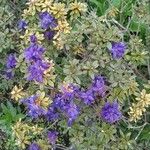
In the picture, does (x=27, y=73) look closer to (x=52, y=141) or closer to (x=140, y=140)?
(x=52, y=141)

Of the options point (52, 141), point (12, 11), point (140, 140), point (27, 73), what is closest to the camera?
point (27, 73)

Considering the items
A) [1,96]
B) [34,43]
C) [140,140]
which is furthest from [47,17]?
[140,140]

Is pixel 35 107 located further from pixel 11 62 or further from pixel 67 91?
pixel 11 62

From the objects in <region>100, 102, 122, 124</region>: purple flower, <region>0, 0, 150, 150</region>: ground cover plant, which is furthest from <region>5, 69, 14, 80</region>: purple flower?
<region>100, 102, 122, 124</region>: purple flower

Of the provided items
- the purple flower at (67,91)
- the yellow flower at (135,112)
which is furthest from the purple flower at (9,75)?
the yellow flower at (135,112)

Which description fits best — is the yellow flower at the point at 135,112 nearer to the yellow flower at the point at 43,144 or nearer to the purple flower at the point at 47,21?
the yellow flower at the point at 43,144

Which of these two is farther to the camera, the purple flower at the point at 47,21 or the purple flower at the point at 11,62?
the purple flower at the point at 11,62

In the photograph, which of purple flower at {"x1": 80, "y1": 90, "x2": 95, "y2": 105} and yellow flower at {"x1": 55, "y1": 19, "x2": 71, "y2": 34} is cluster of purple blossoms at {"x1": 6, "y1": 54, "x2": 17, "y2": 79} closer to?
yellow flower at {"x1": 55, "y1": 19, "x2": 71, "y2": 34}
